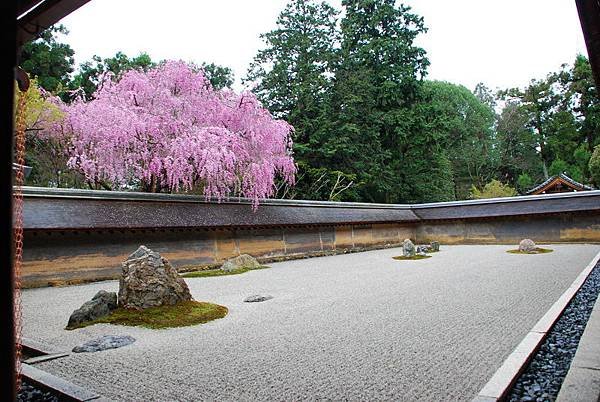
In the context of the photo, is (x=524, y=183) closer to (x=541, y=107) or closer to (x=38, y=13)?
(x=541, y=107)

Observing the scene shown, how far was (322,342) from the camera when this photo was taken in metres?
3.41

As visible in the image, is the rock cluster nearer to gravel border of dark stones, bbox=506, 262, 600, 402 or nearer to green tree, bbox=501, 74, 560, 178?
gravel border of dark stones, bbox=506, 262, 600, 402

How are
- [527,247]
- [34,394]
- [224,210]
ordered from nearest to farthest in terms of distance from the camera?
[34,394] → [224,210] → [527,247]

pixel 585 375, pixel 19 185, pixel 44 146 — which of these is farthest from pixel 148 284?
pixel 44 146

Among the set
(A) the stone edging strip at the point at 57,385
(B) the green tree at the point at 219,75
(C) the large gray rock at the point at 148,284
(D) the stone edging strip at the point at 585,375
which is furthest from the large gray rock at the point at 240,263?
(B) the green tree at the point at 219,75

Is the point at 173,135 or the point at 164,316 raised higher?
the point at 173,135

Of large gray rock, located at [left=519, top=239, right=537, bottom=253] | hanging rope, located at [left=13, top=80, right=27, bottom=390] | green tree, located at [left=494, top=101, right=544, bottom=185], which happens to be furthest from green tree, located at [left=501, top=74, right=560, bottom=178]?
hanging rope, located at [left=13, top=80, right=27, bottom=390]

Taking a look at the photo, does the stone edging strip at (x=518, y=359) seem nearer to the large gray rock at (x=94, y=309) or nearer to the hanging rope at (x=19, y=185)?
the hanging rope at (x=19, y=185)

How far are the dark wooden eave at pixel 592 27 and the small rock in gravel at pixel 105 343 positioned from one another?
386 centimetres

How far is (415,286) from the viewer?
632 centimetres

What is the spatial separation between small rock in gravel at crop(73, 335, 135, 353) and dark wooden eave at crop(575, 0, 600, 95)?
12.7 feet

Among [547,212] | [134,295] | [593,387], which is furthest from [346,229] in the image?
[593,387]

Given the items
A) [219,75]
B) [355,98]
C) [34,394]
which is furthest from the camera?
[219,75]

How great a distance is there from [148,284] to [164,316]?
0.45 metres
